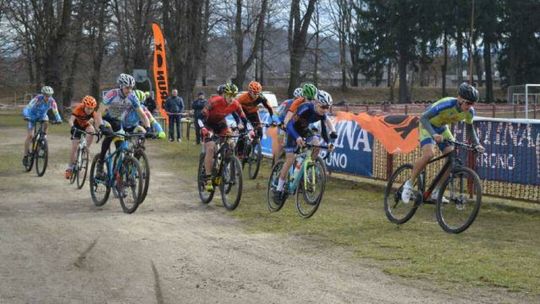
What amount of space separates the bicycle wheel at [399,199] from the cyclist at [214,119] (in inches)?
110

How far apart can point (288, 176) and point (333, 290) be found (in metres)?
4.00

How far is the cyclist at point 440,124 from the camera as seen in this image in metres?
8.75

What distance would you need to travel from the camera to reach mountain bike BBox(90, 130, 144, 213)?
9992mm

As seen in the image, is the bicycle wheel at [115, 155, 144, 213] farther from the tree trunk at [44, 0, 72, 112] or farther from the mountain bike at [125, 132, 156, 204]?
the tree trunk at [44, 0, 72, 112]

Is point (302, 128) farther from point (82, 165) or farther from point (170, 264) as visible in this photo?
point (82, 165)

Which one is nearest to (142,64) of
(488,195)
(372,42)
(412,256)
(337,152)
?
(372,42)

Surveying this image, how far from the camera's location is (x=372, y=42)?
72.9 meters

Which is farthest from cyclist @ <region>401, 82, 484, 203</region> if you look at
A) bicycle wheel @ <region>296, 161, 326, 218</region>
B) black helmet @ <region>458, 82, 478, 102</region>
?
bicycle wheel @ <region>296, 161, 326, 218</region>

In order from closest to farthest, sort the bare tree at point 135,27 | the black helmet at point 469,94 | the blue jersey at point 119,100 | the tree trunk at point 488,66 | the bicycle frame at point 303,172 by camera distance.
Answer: the black helmet at point 469,94
the bicycle frame at point 303,172
the blue jersey at point 119,100
the bare tree at point 135,27
the tree trunk at point 488,66

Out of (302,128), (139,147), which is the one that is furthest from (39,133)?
(302,128)

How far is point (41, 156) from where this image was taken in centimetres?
1500

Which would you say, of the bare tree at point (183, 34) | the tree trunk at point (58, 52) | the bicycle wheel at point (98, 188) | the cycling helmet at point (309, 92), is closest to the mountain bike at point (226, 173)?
the cycling helmet at point (309, 92)

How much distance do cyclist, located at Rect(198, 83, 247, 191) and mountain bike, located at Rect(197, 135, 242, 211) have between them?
8 centimetres

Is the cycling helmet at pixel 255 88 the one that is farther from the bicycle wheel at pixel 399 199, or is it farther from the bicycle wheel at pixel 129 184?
the bicycle wheel at pixel 399 199
